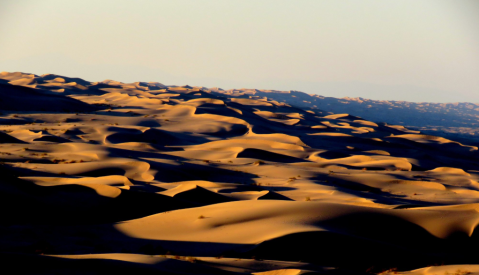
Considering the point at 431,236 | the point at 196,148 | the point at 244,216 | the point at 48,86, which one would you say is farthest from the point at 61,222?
the point at 48,86

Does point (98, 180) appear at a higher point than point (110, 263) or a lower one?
lower

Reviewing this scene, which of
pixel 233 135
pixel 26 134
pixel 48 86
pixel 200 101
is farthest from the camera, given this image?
pixel 48 86

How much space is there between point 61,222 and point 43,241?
301 centimetres

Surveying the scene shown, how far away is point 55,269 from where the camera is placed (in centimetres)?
584

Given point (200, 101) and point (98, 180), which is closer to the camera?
point (98, 180)

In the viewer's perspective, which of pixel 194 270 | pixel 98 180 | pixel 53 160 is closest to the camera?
pixel 194 270

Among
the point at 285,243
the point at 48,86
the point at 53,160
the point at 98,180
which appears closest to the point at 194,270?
the point at 285,243

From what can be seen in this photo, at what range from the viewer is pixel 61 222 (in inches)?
451

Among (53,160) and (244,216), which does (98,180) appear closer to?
(53,160)

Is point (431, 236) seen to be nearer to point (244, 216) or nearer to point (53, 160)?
point (244, 216)

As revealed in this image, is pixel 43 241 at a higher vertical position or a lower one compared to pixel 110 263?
lower

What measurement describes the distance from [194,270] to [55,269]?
1.85 m

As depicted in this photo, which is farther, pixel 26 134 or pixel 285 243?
pixel 26 134

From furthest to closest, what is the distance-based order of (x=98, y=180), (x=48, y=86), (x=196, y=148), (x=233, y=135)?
(x=48, y=86) → (x=233, y=135) → (x=196, y=148) → (x=98, y=180)
